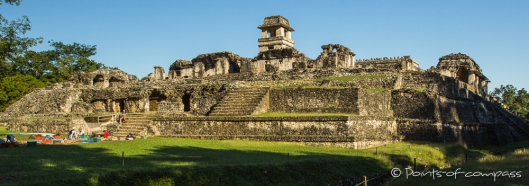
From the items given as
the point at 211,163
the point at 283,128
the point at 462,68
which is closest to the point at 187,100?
the point at 283,128

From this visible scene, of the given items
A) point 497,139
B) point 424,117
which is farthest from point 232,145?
point 497,139

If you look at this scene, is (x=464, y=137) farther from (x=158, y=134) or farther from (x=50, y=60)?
(x=50, y=60)

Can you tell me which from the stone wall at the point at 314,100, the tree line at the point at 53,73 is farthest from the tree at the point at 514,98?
the stone wall at the point at 314,100

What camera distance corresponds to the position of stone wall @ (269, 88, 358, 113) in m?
20.1

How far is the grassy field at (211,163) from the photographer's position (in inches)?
392

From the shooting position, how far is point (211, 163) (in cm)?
1206

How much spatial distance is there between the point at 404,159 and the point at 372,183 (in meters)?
3.08

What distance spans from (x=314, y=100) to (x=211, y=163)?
9584 millimetres

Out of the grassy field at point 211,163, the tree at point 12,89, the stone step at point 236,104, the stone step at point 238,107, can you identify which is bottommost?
the grassy field at point 211,163

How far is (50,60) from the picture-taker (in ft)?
166

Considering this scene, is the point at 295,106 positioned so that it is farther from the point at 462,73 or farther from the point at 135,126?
the point at 462,73

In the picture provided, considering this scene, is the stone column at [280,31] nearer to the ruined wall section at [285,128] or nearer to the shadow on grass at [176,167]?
the ruined wall section at [285,128]

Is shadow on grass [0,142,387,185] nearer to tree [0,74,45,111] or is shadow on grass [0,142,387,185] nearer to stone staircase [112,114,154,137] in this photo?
stone staircase [112,114,154,137]

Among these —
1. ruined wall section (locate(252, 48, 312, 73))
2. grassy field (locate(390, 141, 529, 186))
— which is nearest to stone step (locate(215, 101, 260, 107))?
grassy field (locate(390, 141, 529, 186))
